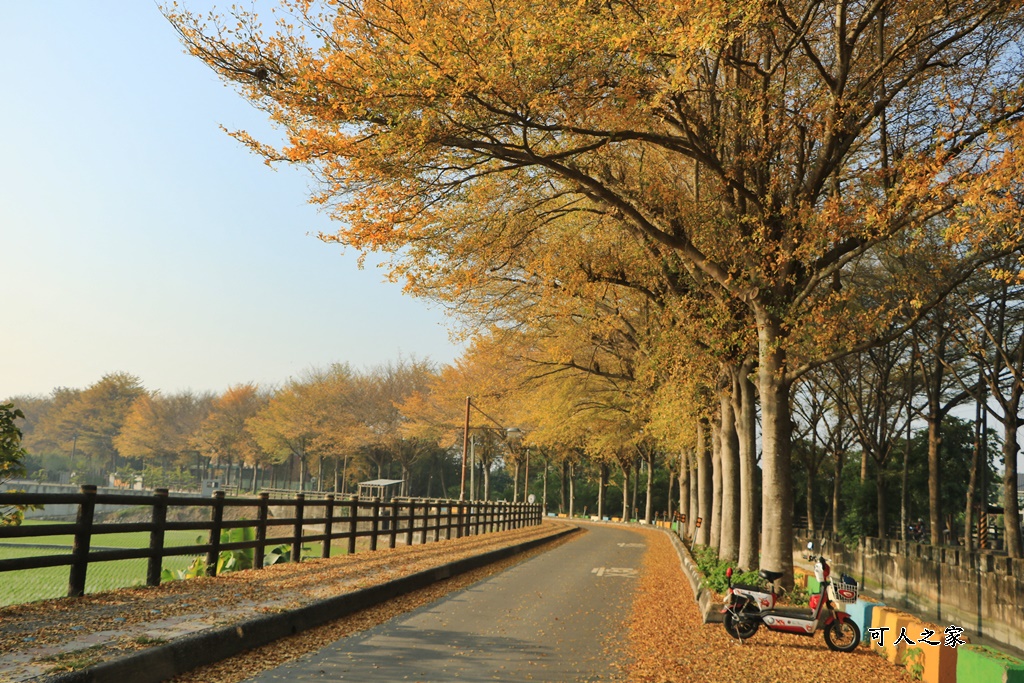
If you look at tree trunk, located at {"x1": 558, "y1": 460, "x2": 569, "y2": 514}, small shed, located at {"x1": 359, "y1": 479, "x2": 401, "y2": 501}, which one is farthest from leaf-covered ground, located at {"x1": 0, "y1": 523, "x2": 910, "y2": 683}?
tree trunk, located at {"x1": 558, "y1": 460, "x2": 569, "y2": 514}

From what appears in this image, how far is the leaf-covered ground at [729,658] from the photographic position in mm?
8125

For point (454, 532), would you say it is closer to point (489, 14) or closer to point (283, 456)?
point (489, 14)

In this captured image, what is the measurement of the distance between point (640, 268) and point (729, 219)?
4.37 metres

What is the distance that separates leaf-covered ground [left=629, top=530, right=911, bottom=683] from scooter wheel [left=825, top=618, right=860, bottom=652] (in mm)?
76

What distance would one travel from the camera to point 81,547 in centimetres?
931

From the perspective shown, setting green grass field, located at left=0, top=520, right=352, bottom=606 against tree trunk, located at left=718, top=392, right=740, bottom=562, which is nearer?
green grass field, located at left=0, top=520, right=352, bottom=606

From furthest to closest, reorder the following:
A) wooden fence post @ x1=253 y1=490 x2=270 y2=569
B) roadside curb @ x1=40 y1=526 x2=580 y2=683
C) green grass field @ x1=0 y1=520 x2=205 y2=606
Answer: green grass field @ x1=0 y1=520 x2=205 y2=606 < wooden fence post @ x1=253 y1=490 x2=270 y2=569 < roadside curb @ x1=40 y1=526 x2=580 y2=683

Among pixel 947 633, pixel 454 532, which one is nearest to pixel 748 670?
pixel 947 633

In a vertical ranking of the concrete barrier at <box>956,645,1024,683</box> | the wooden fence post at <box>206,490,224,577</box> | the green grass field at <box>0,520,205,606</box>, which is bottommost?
the green grass field at <box>0,520,205,606</box>

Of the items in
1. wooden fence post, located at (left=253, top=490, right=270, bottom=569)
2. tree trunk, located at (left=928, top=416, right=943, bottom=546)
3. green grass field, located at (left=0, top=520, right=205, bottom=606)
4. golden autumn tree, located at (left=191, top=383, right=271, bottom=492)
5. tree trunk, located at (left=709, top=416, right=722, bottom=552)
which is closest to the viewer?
wooden fence post, located at (left=253, top=490, right=270, bottom=569)

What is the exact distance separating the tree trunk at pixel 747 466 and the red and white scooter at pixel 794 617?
605 centimetres

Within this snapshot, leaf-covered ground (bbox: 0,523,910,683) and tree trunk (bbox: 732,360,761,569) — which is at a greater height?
tree trunk (bbox: 732,360,761,569)

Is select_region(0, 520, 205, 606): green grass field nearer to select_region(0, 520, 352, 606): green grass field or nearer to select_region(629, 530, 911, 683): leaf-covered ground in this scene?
select_region(0, 520, 352, 606): green grass field

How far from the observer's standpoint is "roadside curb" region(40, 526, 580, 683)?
6035mm
